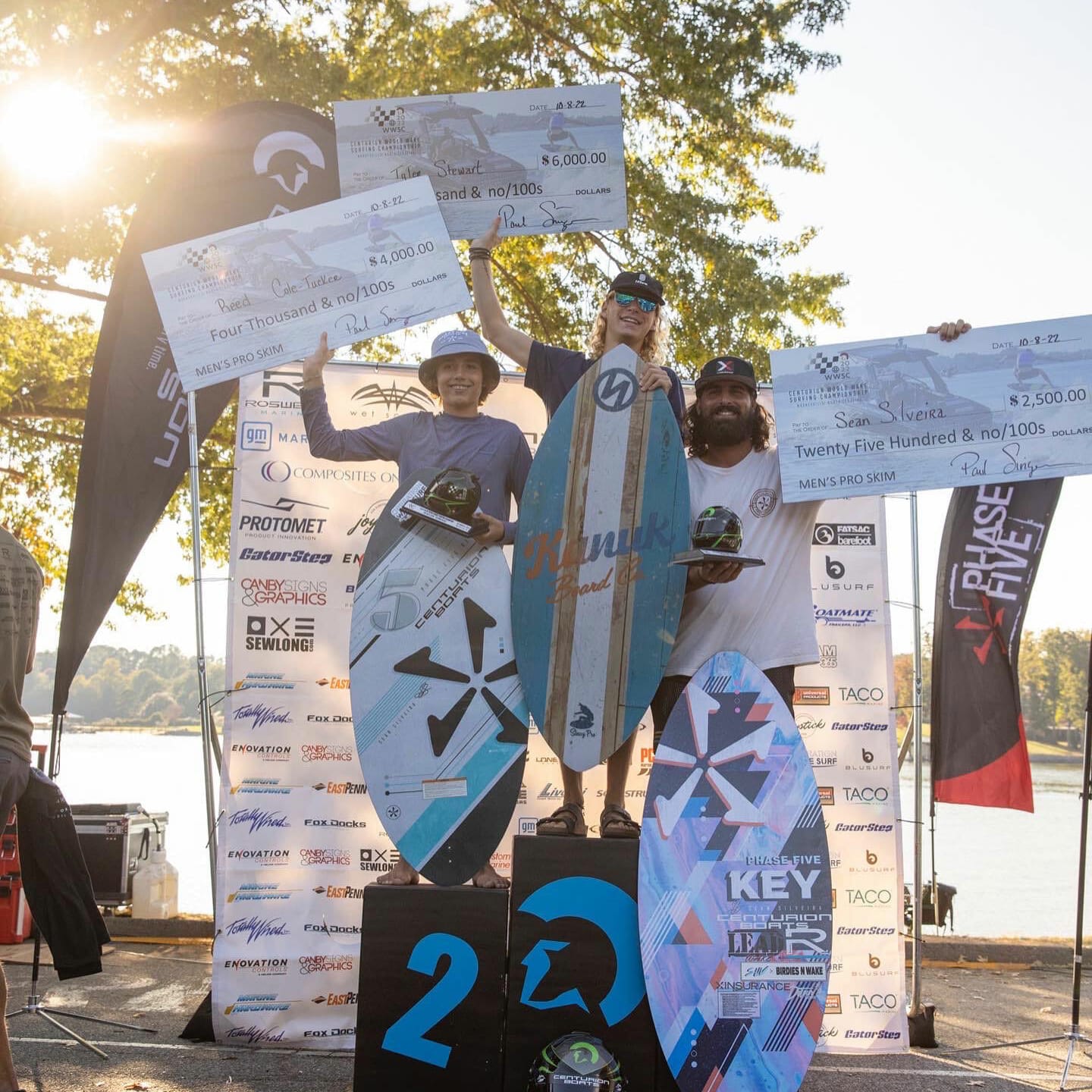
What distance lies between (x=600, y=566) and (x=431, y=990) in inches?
45.0

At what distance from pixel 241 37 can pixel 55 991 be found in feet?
21.9

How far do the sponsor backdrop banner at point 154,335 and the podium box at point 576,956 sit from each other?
7.10ft

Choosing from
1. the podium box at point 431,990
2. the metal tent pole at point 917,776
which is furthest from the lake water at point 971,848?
the podium box at point 431,990

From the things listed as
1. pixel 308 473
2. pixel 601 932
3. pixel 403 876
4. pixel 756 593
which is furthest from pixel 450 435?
pixel 601 932

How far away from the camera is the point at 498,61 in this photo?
7.54 m

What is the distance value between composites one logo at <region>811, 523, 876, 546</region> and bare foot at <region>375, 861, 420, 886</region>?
2173 mm

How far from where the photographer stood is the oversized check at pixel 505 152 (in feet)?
10.9

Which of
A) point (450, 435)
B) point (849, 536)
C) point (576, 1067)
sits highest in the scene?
point (450, 435)

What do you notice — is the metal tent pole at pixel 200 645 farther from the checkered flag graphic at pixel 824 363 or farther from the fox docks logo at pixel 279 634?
the checkered flag graphic at pixel 824 363

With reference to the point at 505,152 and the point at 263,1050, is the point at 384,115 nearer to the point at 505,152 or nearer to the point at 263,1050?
the point at 505,152

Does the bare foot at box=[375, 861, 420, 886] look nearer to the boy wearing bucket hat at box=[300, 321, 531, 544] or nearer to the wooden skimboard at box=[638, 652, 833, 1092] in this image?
the wooden skimboard at box=[638, 652, 833, 1092]

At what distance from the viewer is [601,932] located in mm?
2521

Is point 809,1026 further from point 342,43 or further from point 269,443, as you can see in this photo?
point 342,43

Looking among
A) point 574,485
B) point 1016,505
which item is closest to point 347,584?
point 574,485
